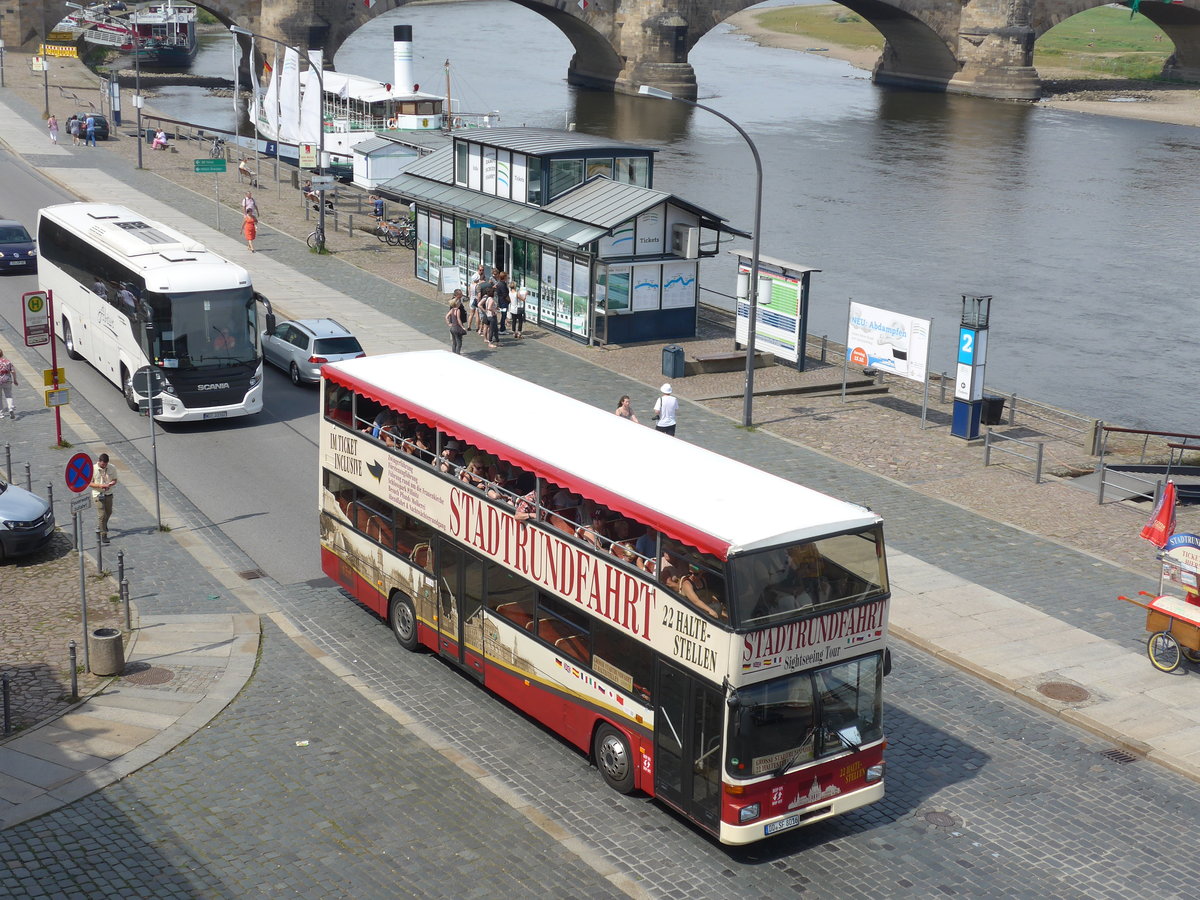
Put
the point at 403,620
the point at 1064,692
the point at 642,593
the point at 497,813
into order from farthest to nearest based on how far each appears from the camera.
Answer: the point at 403,620
the point at 1064,692
the point at 497,813
the point at 642,593

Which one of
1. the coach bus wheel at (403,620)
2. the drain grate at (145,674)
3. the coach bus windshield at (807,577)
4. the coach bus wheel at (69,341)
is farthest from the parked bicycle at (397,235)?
the coach bus windshield at (807,577)

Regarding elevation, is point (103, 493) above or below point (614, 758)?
above

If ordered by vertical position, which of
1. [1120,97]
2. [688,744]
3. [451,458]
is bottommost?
[688,744]

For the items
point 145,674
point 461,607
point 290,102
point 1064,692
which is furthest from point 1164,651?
point 290,102

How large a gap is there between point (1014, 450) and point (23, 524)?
1974cm

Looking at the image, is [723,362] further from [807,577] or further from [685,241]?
[807,577]

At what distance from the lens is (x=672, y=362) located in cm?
3506

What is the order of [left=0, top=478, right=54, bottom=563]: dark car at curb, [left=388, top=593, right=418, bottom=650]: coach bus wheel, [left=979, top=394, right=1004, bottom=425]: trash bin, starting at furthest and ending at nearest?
1. [left=979, top=394, right=1004, bottom=425]: trash bin
2. [left=0, top=478, right=54, bottom=563]: dark car at curb
3. [left=388, top=593, right=418, bottom=650]: coach bus wheel

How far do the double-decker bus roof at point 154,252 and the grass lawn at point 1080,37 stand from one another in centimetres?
11204

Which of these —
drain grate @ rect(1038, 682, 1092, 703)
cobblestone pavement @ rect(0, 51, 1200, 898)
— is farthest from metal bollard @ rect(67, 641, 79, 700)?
drain grate @ rect(1038, 682, 1092, 703)

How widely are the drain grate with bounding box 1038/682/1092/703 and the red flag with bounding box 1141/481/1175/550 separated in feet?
11.6

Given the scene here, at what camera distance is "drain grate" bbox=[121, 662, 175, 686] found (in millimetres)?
18453

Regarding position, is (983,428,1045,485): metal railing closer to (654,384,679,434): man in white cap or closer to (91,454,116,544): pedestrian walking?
(654,384,679,434): man in white cap

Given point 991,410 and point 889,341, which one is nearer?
point 991,410
